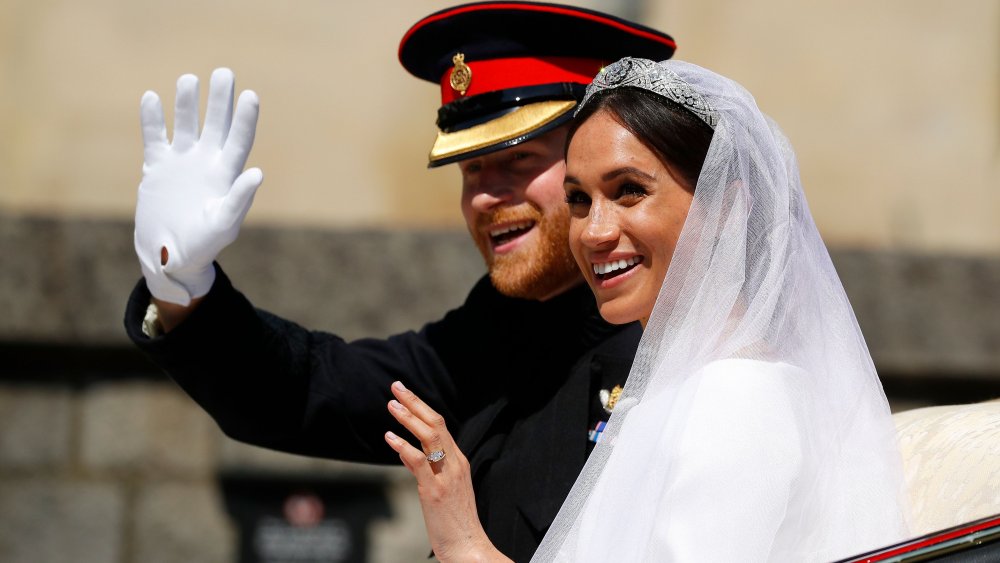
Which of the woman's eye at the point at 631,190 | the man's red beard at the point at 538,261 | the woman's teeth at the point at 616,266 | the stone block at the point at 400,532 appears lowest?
the stone block at the point at 400,532

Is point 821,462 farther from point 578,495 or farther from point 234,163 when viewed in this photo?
point 234,163

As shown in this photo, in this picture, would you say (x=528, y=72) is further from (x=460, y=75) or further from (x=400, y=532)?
(x=400, y=532)

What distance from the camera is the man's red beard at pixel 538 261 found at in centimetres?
249

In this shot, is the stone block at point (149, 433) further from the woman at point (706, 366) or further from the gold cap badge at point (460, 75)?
the woman at point (706, 366)

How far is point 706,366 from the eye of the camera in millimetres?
1769

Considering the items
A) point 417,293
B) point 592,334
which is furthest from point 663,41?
point 417,293

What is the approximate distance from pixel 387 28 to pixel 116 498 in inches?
69.7

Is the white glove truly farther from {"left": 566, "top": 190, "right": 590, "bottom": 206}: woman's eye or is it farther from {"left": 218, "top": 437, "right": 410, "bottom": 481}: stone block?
{"left": 218, "top": 437, "right": 410, "bottom": 481}: stone block

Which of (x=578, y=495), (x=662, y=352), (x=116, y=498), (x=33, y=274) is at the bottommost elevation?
(x=116, y=498)

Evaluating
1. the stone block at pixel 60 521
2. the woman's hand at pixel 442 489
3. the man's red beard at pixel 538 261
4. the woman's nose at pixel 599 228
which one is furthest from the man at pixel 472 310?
the stone block at pixel 60 521

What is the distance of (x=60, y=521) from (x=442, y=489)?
2.56m

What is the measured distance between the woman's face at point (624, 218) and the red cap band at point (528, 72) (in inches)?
23.5

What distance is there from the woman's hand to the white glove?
1.79 ft

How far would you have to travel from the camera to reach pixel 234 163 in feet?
7.63
